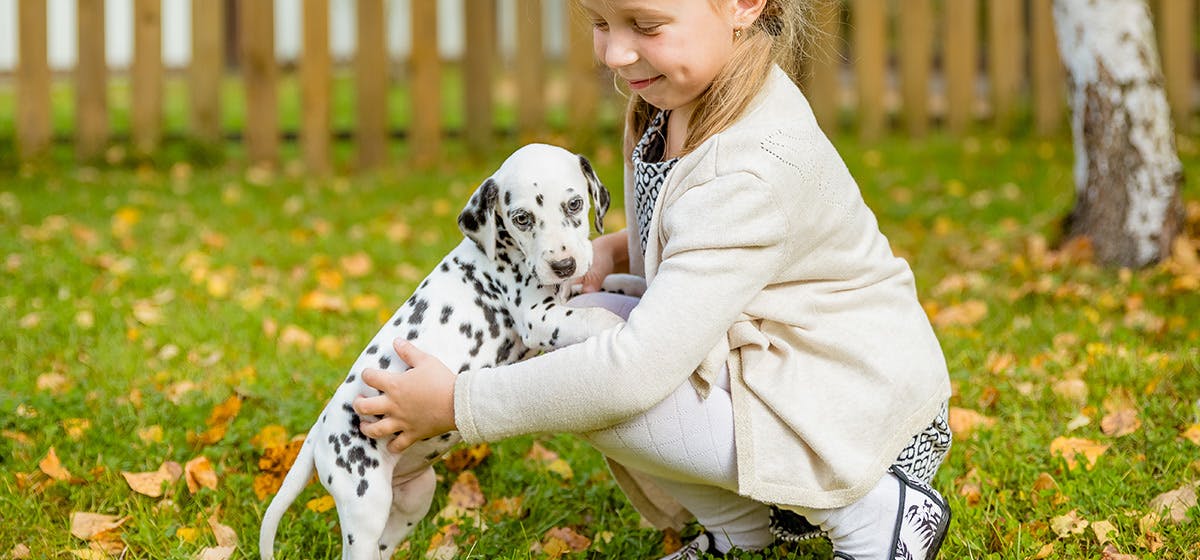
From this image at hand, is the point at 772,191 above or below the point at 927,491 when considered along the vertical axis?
above

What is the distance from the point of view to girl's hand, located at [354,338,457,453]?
8.35 ft

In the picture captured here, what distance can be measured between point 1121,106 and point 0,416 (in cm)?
436

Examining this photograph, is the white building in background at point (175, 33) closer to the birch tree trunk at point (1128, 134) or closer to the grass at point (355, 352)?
the grass at point (355, 352)

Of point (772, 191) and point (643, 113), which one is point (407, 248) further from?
point (772, 191)

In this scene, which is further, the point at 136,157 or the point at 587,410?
the point at 136,157

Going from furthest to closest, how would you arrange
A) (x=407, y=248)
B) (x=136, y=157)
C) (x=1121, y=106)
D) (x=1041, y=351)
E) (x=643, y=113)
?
(x=136, y=157)
(x=407, y=248)
(x=1121, y=106)
(x=1041, y=351)
(x=643, y=113)

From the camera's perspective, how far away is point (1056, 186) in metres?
7.05

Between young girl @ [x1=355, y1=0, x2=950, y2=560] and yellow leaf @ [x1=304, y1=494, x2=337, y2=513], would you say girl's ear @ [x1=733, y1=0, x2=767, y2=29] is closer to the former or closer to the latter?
young girl @ [x1=355, y1=0, x2=950, y2=560]

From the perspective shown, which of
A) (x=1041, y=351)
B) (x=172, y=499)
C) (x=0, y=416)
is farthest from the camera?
(x=1041, y=351)

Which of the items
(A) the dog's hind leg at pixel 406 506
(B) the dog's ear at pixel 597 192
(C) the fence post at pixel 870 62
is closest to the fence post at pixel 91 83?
(C) the fence post at pixel 870 62

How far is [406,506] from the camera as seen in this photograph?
9.53 ft

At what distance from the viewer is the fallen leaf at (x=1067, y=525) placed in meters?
2.90

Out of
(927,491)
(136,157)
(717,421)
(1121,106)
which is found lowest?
(136,157)

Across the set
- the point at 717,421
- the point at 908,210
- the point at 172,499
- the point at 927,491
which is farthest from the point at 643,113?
the point at 908,210
